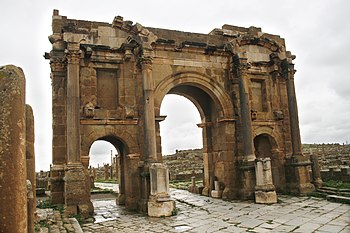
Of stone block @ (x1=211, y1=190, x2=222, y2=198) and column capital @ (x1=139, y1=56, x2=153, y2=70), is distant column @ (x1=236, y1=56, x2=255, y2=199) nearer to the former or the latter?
stone block @ (x1=211, y1=190, x2=222, y2=198)

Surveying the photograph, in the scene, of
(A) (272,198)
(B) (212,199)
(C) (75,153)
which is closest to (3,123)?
(C) (75,153)

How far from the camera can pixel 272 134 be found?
14258 millimetres

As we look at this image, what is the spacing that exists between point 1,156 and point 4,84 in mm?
709

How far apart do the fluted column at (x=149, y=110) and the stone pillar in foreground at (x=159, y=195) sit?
0.81 metres

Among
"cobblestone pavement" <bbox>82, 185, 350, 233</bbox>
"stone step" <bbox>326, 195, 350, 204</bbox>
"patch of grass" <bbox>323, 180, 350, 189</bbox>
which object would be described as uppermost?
"patch of grass" <bbox>323, 180, 350, 189</bbox>

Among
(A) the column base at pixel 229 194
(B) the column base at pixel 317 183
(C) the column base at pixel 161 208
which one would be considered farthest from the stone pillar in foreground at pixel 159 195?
(B) the column base at pixel 317 183

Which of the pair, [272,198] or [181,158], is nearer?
[272,198]

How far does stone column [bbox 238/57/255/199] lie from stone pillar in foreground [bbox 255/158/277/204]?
68 cm

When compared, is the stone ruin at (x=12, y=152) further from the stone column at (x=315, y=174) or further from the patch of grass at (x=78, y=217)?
the stone column at (x=315, y=174)

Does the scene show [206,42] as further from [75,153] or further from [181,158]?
[181,158]

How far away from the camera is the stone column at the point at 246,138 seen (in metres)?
12.5

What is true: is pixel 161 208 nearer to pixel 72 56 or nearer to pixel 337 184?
pixel 72 56

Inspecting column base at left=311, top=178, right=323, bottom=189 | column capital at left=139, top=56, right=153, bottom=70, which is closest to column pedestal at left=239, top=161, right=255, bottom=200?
column base at left=311, top=178, right=323, bottom=189

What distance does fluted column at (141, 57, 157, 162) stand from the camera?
1114 cm
